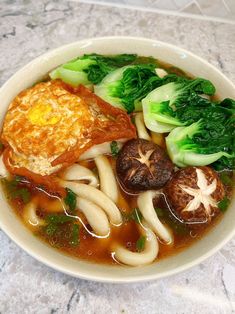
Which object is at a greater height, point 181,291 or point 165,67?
point 165,67

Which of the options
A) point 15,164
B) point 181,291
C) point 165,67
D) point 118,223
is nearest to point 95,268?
point 118,223

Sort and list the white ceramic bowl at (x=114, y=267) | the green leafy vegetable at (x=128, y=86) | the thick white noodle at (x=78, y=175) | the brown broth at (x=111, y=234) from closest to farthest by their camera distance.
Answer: the white ceramic bowl at (x=114, y=267)
the brown broth at (x=111, y=234)
the thick white noodle at (x=78, y=175)
the green leafy vegetable at (x=128, y=86)

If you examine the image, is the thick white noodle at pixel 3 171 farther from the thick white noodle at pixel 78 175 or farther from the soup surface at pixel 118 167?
the thick white noodle at pixel 78 175

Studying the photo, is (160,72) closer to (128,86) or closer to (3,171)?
(128,86)

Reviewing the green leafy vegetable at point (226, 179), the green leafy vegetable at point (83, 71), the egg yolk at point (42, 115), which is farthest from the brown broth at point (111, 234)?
the green leafy vegetable at point (83, 71)

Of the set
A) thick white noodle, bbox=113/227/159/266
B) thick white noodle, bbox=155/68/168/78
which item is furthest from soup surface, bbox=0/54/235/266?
thick white noodle, bbox=155/68/168/78

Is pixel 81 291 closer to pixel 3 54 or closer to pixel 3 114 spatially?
pixel 3 114

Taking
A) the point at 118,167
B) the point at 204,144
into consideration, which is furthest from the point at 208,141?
the point at 118,167
